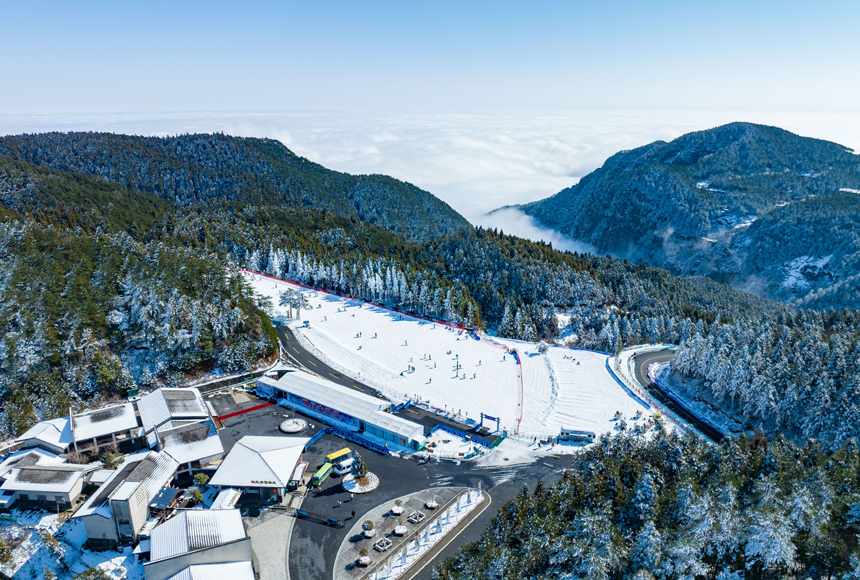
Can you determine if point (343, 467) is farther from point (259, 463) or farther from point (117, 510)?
point (117, 510)

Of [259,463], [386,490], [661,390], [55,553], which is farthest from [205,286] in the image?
[661,390]

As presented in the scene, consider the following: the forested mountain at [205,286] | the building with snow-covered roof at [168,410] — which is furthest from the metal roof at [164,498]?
the forested mountain at [205,286]

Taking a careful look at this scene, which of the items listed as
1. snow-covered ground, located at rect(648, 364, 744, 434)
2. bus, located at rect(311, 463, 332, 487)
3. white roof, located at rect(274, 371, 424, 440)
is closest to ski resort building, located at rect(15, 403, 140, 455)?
white roof, located at rect(274, 371, 424, 440)

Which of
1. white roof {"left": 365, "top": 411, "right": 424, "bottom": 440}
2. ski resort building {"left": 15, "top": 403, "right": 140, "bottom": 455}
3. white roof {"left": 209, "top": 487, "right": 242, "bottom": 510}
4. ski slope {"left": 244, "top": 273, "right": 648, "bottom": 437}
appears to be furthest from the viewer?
ski slope {"left": 244, "top": 273, "right": 648, "bottom": 437}

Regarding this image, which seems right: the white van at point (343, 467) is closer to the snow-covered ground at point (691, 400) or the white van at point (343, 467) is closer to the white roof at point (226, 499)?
the white roof at point (226, 499)

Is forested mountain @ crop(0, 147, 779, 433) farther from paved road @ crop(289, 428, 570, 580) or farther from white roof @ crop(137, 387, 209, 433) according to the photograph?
paved road @ crop(289, 428, 570, 580)

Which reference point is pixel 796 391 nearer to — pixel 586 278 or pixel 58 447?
pixel 586 278
